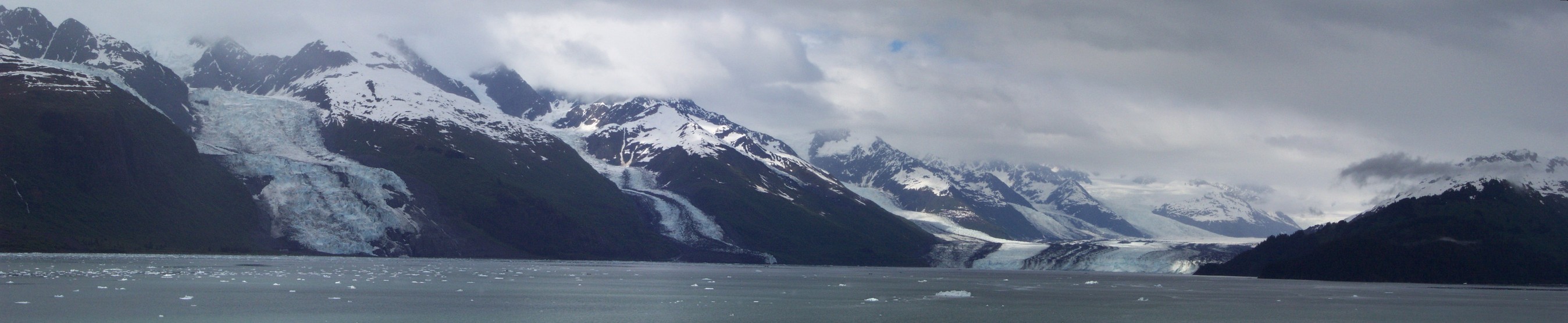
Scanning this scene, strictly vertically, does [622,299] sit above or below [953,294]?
below

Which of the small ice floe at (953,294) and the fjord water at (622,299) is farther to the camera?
the small ice floe at (953,294)

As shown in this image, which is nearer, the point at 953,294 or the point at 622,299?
the point at 622,299

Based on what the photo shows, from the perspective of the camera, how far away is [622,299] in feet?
322

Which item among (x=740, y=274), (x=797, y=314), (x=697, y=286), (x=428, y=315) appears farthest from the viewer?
(x=740, y=274)

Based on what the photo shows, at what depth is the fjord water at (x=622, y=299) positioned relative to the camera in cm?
7544

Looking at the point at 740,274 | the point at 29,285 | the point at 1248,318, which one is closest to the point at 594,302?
the point at 29,285

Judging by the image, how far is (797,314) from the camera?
8212cm

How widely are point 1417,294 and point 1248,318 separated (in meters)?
64.8

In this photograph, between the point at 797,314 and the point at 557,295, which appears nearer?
the point at 797,314

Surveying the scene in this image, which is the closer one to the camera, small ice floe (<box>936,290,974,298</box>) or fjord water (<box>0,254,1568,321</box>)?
fjord water (<box>0,254,1568,321</box>)

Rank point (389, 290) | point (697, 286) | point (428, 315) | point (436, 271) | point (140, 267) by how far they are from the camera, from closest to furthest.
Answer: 1. point (428, 315)
2. point (389, 290)
3. point (697, 286)
4. point (140, 267)
5. point (436, 271)

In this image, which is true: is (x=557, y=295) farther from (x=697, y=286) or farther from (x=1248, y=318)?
(x=1248, y=318)

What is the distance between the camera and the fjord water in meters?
75.4

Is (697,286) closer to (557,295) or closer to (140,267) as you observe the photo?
(557,295)
